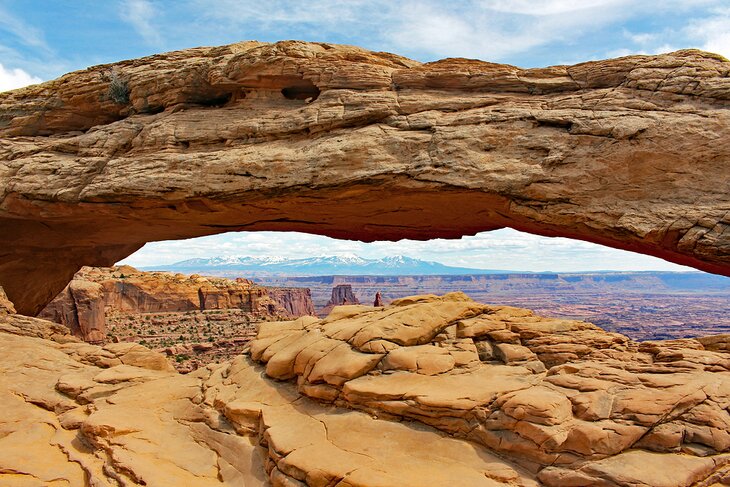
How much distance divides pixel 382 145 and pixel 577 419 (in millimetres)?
8442

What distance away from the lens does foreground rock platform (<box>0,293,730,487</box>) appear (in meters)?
8.42

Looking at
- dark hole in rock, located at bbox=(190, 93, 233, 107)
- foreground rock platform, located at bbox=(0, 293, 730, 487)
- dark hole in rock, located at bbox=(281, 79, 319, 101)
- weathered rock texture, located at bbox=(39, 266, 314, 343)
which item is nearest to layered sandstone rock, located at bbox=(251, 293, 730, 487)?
foreground rock platform, located at bbox=(0, 293, 730, 487)

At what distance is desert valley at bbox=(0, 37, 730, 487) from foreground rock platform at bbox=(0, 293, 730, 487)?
1.9 inches

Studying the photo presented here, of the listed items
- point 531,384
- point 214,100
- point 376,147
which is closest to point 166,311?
point 214,100

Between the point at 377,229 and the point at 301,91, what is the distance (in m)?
5.14

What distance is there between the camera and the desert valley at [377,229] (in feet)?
29.3

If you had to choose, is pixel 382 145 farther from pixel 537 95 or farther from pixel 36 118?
pixel 36 118

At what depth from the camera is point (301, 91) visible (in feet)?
53.8

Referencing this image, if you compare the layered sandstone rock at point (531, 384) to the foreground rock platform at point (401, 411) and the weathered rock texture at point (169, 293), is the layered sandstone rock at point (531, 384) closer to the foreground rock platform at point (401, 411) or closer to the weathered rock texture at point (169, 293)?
the foreground rock platform at point (401, 411)

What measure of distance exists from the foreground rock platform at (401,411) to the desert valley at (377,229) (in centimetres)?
5

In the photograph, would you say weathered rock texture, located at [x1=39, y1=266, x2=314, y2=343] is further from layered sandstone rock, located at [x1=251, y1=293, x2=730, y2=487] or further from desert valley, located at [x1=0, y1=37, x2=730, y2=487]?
layered sandstone rock, located at [x1=251, y1=293, x2=730, y2=487]

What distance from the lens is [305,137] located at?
50.3 ft

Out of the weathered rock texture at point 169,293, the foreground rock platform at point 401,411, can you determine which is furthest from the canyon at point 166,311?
the foreground rock platform at point 401,411

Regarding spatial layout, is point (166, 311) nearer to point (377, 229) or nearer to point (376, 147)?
point (377, 229)
